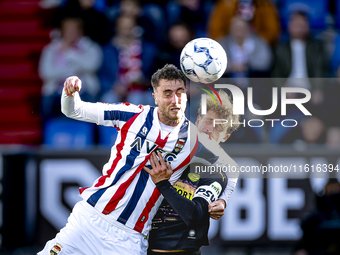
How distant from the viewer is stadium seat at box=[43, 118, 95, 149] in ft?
24.9

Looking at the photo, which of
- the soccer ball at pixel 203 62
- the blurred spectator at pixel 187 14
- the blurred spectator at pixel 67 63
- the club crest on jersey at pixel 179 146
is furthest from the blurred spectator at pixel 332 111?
the blurred spectator at pixel 67 63

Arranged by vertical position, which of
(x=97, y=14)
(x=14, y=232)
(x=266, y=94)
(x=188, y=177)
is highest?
(x=97, y=14)

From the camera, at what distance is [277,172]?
652cm

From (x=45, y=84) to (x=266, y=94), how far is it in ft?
11.9

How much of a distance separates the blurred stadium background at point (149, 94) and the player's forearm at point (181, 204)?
1.23m

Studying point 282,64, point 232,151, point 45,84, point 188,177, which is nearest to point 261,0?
point 282,64

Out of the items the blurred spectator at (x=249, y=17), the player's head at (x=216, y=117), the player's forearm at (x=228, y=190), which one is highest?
the blurred spectator at (x=249, y=17)

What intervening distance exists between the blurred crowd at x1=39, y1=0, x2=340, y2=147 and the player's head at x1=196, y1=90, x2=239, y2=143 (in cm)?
192

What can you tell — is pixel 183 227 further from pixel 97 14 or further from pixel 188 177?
pixel 97 14

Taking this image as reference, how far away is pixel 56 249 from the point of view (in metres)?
4.25

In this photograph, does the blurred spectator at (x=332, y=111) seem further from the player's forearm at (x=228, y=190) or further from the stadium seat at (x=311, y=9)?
the player's forearm at (x=228, y=190)

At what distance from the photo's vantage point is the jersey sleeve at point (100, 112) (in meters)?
4.17

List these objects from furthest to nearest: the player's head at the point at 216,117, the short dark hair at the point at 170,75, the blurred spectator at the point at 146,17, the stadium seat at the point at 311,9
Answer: the stadium seat at the point at 311,9 < the blurred spectator at the point at 146,17 < the player's head at the point at 216,117 < the short dark hair at the point at 170,75

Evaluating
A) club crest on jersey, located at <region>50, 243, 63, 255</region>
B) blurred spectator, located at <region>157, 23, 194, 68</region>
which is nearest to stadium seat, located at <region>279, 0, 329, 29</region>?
blurred spectator, located at <region>157, 23, 194, 68</region>
